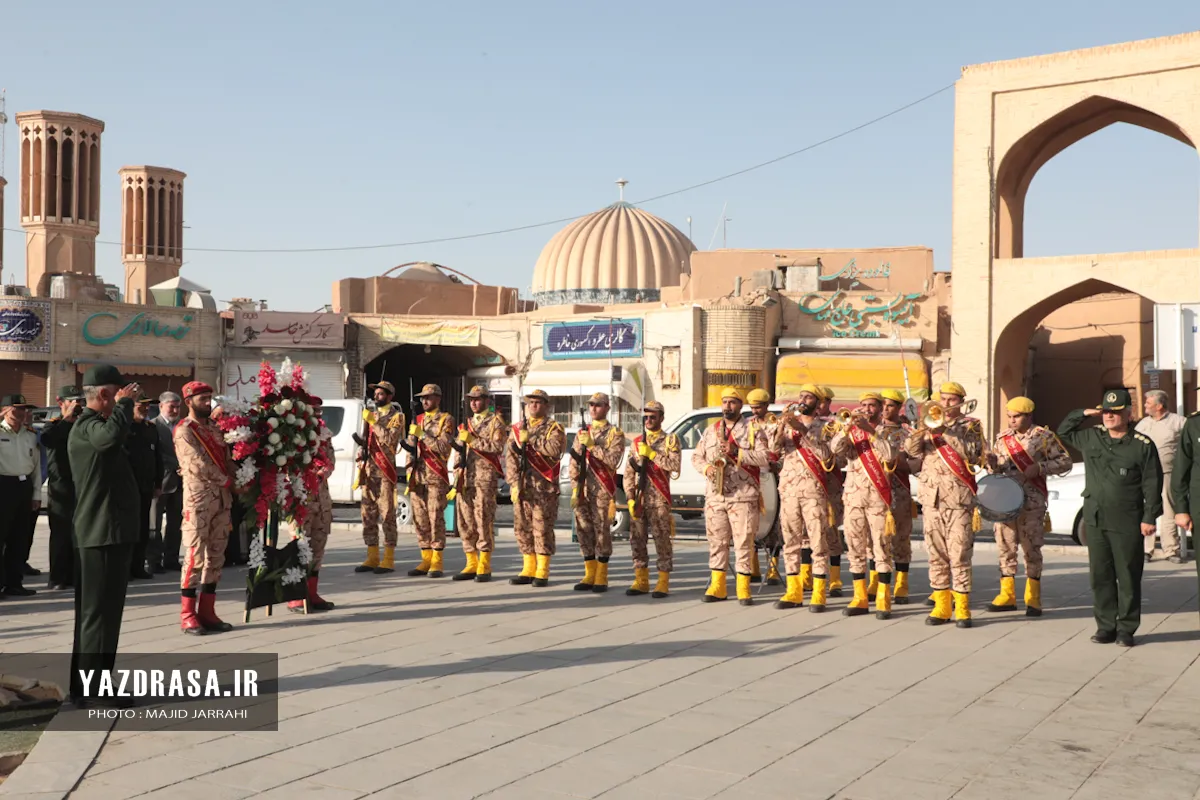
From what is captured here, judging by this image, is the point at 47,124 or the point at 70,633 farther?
the point at 47,124

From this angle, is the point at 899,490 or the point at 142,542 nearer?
the point at 899,490

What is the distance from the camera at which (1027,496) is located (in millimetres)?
9523

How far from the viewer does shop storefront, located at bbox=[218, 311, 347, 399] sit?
38.1 metres

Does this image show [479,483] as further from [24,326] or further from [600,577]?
[24,326]

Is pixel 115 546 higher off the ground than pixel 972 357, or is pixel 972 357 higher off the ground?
pixel 972 357

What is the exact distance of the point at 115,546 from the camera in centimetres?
643

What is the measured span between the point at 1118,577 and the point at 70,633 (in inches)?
291

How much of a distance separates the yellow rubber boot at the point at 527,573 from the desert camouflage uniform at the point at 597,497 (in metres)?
0.63

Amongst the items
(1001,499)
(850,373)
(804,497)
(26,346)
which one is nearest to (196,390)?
(804,497)

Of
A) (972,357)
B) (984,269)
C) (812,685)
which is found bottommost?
(812,685)

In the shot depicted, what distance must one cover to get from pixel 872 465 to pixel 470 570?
4.09 m

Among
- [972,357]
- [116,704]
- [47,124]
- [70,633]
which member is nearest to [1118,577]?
[116,704]

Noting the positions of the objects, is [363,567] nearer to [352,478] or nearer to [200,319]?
[352,478]

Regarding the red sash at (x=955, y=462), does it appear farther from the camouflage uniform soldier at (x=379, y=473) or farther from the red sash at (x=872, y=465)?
the camouflage uniform soldier at (x=379, y=473)
